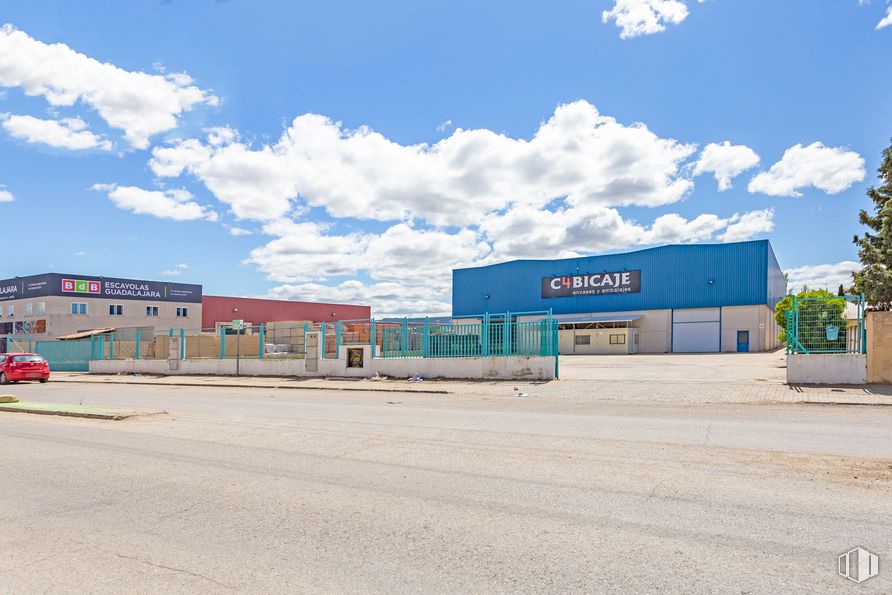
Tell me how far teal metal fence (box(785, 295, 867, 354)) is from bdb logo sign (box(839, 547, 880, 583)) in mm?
15198

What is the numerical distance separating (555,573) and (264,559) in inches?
83.0

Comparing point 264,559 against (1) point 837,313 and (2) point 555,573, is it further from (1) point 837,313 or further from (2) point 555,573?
(1) point 837,313

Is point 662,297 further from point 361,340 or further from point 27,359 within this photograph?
point 27,359

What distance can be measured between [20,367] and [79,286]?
4317 cm

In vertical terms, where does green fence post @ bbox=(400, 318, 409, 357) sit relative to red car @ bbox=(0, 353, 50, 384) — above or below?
above

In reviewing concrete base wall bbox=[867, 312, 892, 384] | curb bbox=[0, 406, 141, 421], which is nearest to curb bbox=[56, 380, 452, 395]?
curb bbox=[0, 406, 141, 421]

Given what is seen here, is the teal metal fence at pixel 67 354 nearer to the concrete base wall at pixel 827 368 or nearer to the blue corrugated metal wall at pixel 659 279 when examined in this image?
the blue corrugated metal wall at pixel 659 279

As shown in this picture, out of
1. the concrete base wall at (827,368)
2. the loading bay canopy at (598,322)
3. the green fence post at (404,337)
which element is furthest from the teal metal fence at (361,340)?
the loading bay canopy at (598,322)

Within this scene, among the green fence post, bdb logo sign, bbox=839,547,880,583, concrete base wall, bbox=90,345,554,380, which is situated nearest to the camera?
bdb logo sign, bbox=839,547,880,583

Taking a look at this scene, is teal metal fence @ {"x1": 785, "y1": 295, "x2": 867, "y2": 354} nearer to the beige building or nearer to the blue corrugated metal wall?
the blue corrugated metal wall

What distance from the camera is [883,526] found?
499 centimetres

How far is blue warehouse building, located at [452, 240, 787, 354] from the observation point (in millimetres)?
51562

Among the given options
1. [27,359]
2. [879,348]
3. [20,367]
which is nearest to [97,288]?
[27,359]

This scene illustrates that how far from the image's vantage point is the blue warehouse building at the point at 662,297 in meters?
51.6
